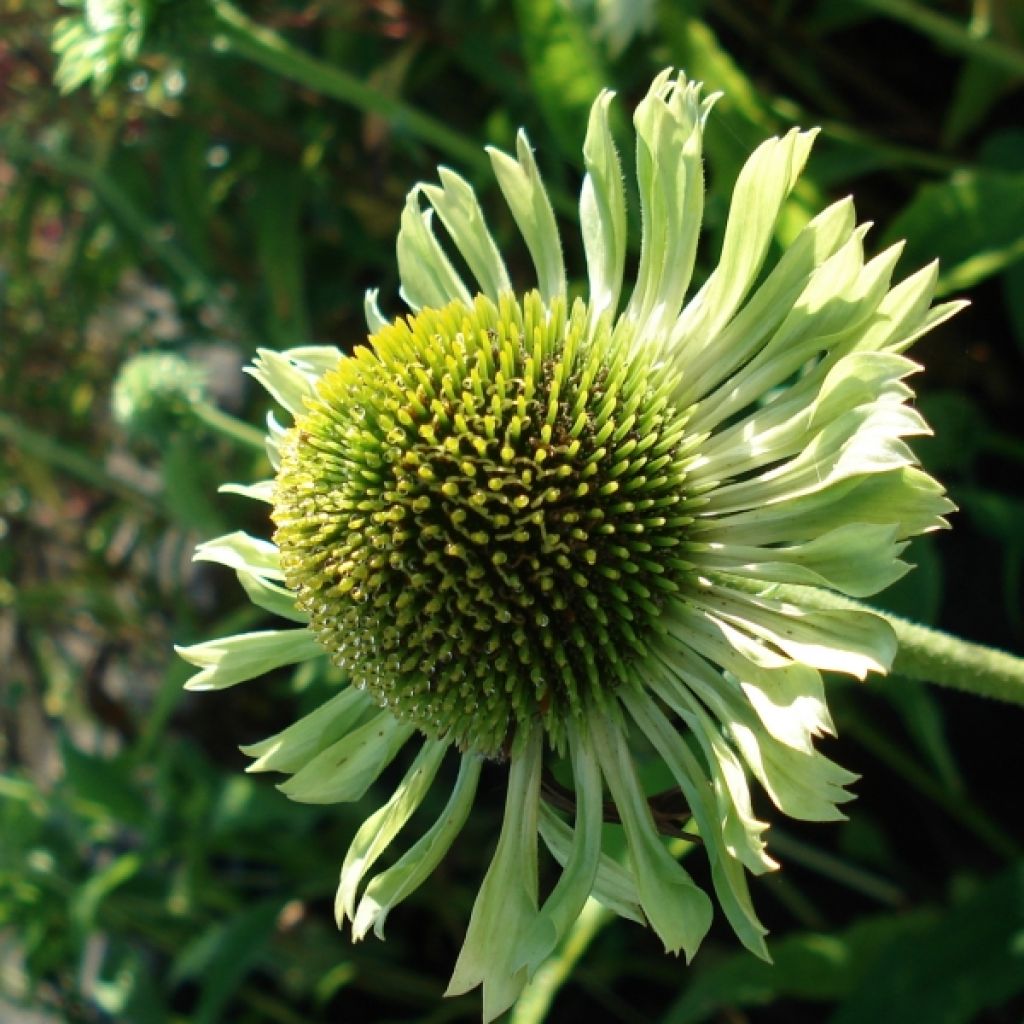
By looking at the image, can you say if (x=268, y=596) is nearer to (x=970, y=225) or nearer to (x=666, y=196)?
(x=666, y=196)

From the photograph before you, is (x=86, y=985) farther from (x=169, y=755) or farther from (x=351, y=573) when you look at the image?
(x=351, y=573)

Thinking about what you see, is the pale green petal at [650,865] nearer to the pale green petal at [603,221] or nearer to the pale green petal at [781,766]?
the pale green petal at [781,766]

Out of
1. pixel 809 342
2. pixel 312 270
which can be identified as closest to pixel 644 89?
pixel 312 270

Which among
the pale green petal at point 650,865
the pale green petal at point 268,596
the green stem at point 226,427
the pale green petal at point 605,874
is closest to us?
the pale green petal at point 650,865

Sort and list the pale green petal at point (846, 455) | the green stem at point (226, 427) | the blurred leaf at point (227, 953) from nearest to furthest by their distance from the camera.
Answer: the pale green petal at point (846, 455)
the green stem at point (226, 427)
the blurred leaf at point (227, 953)

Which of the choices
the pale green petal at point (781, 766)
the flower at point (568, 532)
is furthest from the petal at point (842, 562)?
the pale green petal at point (781, 766)

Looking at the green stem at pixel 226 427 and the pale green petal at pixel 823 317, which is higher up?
the green stem at pixel 226 427

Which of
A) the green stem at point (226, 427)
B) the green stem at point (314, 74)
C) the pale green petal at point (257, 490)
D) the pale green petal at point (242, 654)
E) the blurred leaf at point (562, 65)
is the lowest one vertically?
the pale green petal at point (242, 654)
